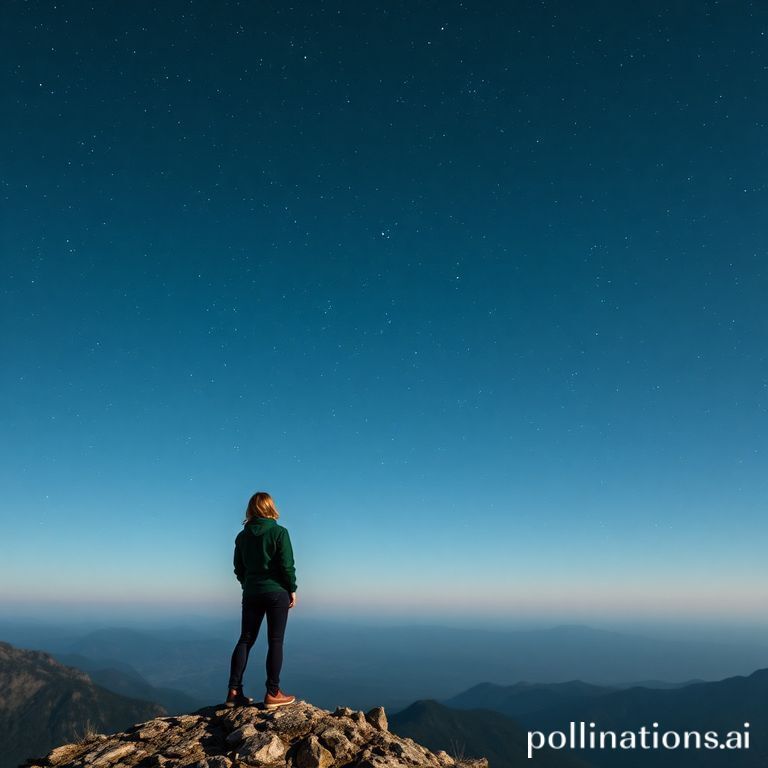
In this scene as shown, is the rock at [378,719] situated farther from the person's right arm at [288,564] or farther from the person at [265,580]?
the person's right arm at [288,564]

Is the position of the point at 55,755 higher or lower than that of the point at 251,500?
lower

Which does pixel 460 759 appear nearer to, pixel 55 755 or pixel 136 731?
pixel 136 731

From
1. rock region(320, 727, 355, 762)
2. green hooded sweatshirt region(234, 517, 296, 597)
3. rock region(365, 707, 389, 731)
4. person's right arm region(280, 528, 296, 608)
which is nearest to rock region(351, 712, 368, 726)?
rock region(365, 707, 389, 731)

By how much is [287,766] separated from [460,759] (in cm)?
381

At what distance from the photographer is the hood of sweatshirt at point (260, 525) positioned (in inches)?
342

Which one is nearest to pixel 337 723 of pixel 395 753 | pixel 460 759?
pixel 395 753

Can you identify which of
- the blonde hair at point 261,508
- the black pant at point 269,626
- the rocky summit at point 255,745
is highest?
the blonde hair at point 261,508

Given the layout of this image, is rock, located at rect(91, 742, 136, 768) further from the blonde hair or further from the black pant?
the blonde hair

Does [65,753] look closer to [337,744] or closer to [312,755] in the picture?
[312,755]

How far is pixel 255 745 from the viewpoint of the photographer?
7.68 meters

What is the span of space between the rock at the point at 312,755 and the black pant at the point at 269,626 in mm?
1203

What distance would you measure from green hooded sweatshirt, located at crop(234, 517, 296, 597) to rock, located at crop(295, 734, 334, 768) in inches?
87.7

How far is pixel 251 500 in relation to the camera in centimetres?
903

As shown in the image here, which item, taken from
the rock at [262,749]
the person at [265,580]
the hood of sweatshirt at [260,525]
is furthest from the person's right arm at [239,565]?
the rock at [262,749]
